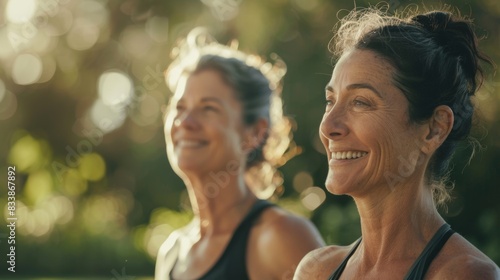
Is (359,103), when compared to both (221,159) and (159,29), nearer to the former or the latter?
(221,159)

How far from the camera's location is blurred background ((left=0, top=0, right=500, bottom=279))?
6.37 meters

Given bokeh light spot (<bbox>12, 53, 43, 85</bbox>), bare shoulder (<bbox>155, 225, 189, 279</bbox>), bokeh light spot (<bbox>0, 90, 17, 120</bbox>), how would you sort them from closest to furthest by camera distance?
bare shoulder (<bbox>155, 225, 189, 279</bbox>) → bokeh light spot (<bbox>12, 53, 43, 85</bbox>) → bokeh light spot (<bbox>0, 90, 17, 120</bbox>)

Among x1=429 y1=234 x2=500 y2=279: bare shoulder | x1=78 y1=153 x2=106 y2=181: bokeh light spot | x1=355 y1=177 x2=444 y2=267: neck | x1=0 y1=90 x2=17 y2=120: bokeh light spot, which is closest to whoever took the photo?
x1=429 y1=234 x2=500 y2=279: bare shoulder

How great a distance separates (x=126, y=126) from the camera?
10.5 meters

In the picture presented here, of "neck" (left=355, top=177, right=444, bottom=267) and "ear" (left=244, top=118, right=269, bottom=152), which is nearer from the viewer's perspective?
"neck" (left=355, top=177, right=444, bottom=267)

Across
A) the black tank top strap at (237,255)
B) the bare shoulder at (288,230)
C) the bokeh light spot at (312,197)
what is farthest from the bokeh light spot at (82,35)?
the bare shoulder at (288,230)

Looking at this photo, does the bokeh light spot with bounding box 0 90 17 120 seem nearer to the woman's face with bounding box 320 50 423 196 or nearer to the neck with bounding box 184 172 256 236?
the neck with bounding box 184 172 256 236

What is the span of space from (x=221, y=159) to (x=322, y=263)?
1.04 metres

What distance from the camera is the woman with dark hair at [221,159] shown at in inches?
113

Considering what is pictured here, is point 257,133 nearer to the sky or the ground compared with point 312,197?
nearer to the sky

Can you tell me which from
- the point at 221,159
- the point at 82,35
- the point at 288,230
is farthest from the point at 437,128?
the point at 82,35

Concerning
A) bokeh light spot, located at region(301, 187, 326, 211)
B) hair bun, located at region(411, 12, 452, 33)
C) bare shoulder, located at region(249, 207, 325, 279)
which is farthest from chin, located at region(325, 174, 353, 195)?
bokeh light spot, located at region(301, 187, 326, 211)

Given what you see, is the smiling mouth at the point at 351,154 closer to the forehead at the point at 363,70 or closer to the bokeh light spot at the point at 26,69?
the forehead at the point at 363,70

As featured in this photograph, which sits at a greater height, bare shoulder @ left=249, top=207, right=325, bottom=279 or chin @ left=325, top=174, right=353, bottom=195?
chin @ left=325, top=174, right=353, bottom=195
